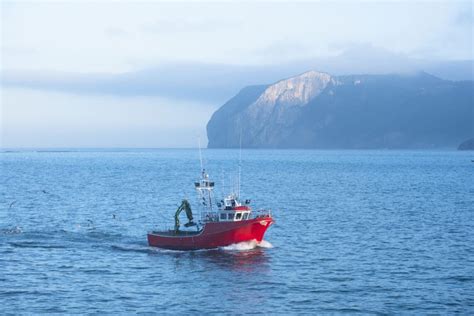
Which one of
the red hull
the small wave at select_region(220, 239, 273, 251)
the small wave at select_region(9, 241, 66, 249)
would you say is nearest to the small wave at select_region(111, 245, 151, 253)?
the red hull

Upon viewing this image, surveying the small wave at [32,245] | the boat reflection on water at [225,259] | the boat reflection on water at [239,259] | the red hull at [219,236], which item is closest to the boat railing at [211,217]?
the red hull at [219,236]

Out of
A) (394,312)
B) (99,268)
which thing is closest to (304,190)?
(99,268)

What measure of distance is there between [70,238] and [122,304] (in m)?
28.7

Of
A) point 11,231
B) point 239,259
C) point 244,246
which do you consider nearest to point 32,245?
point 11,231

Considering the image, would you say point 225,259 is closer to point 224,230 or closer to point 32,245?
point 224,230

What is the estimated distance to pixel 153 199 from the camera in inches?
4678

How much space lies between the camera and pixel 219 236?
6400cm

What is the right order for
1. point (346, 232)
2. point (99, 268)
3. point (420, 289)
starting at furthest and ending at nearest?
point (346, 232) → point (99, 268) → point (420, 289)

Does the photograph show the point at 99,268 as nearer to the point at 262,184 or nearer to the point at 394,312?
the point at 394,312

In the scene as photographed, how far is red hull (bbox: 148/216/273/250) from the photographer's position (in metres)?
63.8

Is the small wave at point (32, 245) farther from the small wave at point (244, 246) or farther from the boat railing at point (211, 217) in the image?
the small wave at point (244, 246)

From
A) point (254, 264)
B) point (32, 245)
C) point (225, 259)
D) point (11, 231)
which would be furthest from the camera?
point (11, 231)

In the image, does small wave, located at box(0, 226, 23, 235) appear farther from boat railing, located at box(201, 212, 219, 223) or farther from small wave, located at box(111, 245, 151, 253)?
boat railing, located at box(201, 212, 219, 223)

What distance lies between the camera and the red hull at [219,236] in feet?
209
